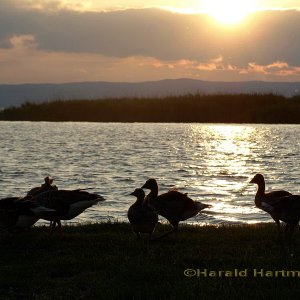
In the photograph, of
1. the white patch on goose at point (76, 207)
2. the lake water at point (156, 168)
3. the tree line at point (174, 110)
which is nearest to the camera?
the white patch on goose at point (76, 207)

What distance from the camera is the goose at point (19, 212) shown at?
46.1 ft

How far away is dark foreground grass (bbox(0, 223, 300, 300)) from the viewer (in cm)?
1014

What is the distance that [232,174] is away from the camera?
146 feet

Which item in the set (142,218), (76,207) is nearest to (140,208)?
(142,218)

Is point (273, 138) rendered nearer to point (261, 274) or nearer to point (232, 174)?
point (232, 174)

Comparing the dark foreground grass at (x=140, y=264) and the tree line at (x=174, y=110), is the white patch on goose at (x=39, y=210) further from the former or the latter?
the tree line at (x=174, y=110)

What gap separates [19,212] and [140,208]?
9.06ft

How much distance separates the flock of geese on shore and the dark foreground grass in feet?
1.32

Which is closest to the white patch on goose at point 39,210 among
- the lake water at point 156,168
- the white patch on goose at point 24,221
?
the white patch on goose at point 24,221

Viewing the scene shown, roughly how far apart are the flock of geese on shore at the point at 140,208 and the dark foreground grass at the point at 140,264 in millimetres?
401

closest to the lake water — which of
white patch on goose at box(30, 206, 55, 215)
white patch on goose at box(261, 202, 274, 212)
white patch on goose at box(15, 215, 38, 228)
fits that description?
white patch on goose at box(261, 202, 274, 212)

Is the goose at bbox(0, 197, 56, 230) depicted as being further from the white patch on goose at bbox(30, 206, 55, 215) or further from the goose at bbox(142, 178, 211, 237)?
the goose at bbox(142, 178, 211, 237)

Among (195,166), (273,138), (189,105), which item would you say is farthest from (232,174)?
(189,105)

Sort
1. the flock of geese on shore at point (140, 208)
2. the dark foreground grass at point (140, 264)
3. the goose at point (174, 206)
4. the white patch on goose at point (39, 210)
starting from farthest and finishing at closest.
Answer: the goose at point (174, 206) < the flock of geese on shore at point (140, 208) < the white patch on goose at point (39, 210) < the dark foreground grass at point (140, 264)
